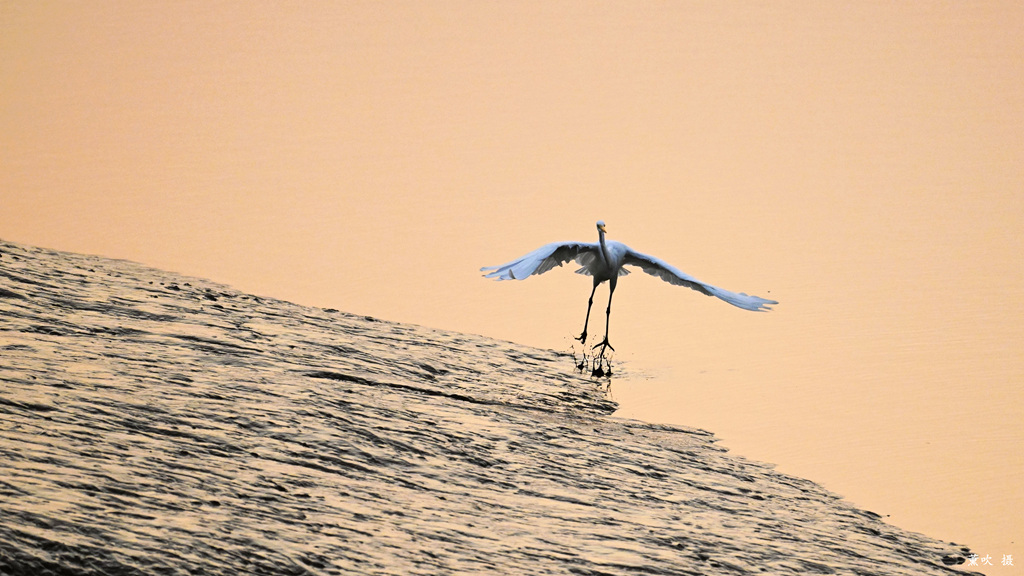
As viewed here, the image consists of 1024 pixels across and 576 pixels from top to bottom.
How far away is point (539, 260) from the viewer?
1196cm

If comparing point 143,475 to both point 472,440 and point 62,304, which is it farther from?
point 62,304

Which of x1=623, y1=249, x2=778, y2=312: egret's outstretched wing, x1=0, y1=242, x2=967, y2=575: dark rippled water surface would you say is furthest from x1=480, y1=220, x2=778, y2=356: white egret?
x1=0, y1=242, x2=967, y2=575: dark rippled water surface

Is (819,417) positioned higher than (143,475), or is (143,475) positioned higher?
(819,417)

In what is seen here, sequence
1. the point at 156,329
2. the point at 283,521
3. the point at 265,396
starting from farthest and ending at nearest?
the point at 156,329 < the point at 265,396 < the point at 283,521

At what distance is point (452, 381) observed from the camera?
10383 millimetres

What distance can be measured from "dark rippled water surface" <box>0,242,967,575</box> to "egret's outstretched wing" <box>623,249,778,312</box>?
1.75m

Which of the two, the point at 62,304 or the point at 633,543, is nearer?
the point at 633,543

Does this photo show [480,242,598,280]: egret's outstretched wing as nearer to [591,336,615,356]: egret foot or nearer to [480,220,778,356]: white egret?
[480,220,778,356]: white egret

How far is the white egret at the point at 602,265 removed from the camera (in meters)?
11.6

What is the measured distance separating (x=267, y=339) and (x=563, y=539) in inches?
171

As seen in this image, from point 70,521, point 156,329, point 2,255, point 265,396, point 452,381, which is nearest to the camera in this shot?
point 70,521

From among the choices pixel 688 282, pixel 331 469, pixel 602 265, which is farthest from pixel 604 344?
pixel 331 469

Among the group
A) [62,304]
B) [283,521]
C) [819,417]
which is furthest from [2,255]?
[819,417]

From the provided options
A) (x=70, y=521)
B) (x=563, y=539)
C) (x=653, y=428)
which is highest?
(x=653, y=428)
